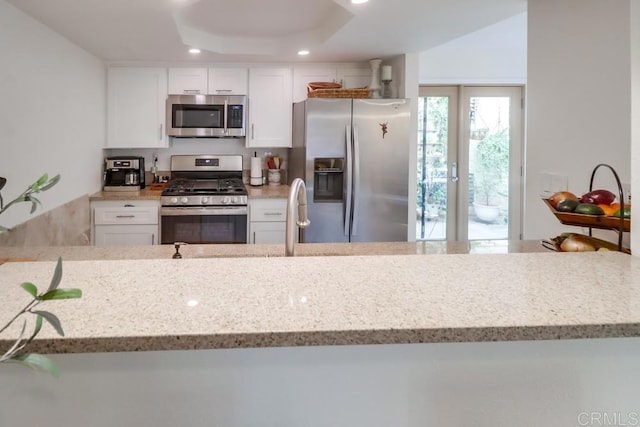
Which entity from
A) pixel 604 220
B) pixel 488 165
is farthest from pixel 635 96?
pixel 488 165

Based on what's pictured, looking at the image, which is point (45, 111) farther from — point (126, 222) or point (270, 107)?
point (270, 107)

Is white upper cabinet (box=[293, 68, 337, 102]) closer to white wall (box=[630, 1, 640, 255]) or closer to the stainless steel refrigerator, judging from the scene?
the stainless steel refrigerator

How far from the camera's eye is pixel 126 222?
4.02 metres

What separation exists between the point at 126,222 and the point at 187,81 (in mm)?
1418

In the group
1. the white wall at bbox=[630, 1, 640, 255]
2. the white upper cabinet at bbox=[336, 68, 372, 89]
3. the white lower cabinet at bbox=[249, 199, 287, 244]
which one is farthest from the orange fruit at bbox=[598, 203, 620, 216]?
the white upper cabinet at bbox=[336, 68, 372, 89]

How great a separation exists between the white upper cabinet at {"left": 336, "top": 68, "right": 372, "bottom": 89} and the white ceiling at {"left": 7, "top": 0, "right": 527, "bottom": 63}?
177 millimetres

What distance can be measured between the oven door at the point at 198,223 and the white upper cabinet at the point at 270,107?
32.1 inches

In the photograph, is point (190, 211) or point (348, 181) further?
point (190, 211)

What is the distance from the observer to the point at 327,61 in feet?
14.4

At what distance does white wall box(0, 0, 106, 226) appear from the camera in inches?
95.9

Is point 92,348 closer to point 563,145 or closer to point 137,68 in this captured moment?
point 563,145

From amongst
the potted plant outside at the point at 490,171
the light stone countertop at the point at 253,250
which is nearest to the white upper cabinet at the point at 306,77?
the potted plant outside at the point at 490,171

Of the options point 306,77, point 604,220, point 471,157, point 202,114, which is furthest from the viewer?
point 471,157

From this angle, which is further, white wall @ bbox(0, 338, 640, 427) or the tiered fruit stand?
the tiered fruit stand
